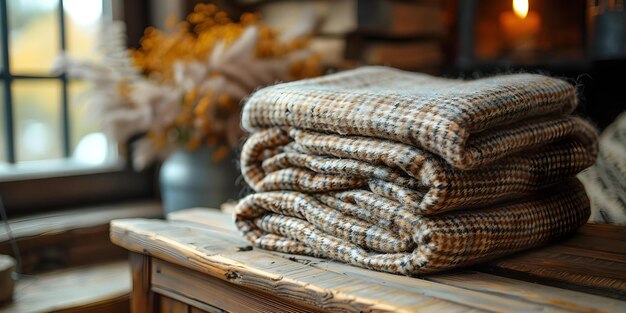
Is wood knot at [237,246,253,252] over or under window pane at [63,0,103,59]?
under

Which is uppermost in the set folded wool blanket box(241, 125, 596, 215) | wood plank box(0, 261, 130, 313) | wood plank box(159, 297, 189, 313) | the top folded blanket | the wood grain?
the top folded blanket

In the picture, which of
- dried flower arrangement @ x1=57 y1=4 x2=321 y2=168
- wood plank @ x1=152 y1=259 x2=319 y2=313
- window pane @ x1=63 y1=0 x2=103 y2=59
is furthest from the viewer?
window pane @ x1=63 y1=0 x2=103 y2=59

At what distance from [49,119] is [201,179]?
0.51 metres

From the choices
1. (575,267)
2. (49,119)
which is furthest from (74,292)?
(575,267)

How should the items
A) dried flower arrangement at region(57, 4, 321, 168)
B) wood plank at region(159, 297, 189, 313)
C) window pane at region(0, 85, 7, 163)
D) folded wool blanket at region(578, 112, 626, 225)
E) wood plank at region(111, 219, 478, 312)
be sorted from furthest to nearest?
window pane at region(0, 85, 7, 163)
dried flower arrangement at region(57, 4, 321, 168)
folded wool blanket at region(578, 112, 626, 225)
wood plank at region(159, 297, 189, 313)
wood plank at region(111, 219, 478, 312)

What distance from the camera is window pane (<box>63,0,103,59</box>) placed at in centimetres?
170

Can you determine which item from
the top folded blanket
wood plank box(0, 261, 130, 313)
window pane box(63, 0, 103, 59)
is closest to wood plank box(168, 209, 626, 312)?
the top folded blanket

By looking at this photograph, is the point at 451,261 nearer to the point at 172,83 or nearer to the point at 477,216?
the point at 477,216

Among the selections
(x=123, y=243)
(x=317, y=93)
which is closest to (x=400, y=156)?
(x=317, y=93)

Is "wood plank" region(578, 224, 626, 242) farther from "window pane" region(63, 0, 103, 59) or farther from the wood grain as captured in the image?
"window pane" region(63, 0, 103, 59)

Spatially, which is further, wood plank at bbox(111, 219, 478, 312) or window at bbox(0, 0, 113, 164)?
window at bbox(0, 0, 113, 164)

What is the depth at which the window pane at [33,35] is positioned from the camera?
157 centimetres

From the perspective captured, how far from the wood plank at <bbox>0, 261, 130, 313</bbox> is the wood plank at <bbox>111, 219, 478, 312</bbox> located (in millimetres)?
361

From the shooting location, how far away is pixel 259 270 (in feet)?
2.23
